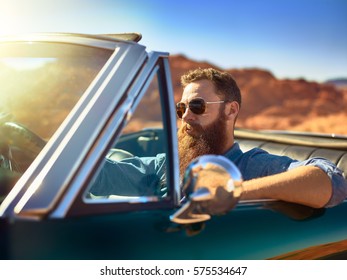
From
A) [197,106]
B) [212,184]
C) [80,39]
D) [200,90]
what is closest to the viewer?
[212,184]

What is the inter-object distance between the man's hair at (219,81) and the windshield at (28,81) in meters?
0.56

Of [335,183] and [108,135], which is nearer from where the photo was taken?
[108,135]

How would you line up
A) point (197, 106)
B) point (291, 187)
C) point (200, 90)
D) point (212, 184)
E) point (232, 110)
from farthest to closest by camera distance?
point (232, 110) < point (200, 90) < point (197, 106) < point (291, 187) < point (212, 184)

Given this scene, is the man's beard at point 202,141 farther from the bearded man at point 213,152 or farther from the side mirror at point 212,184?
the side mirror at point 212,184

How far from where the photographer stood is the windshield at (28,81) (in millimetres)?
1735

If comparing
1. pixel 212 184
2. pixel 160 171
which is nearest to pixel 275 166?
pixel 160 171

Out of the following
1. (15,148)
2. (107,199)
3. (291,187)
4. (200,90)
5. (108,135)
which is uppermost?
(200,90)

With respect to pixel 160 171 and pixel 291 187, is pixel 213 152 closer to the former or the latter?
pixel 160 171

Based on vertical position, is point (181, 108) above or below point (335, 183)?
above

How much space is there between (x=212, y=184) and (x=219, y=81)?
103 centimetres

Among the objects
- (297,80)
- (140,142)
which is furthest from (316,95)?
(140,142)

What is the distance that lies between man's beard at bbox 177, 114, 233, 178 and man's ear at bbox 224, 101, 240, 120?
0.14 ft

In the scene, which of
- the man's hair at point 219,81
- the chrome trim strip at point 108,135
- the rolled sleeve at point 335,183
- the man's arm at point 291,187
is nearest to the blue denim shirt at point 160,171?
the rolled sleeve at point 335,183

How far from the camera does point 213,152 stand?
233 centimetres
